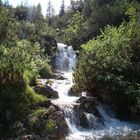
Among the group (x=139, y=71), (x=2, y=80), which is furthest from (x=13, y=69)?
(x=139, y=71)

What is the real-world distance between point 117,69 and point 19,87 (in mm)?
7632

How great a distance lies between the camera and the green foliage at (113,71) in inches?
880

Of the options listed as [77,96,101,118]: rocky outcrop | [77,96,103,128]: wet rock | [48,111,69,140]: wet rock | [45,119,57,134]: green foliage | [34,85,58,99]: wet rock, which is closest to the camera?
[45,119,57,134]: green foliage

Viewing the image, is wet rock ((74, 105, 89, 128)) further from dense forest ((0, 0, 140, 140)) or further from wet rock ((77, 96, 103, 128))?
dense forest ((0, 0, 140, 140))

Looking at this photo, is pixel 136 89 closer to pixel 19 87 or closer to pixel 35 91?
pixel 35 91

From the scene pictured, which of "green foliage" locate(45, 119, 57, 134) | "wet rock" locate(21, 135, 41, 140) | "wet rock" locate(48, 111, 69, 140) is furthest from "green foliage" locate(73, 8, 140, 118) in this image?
"wet rock" locate(21, 135, 41, 140)

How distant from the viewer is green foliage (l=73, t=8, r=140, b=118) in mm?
22344

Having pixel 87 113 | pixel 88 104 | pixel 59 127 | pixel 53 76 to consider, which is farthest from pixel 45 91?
pixel 53 76

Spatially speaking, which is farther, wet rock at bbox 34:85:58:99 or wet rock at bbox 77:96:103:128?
wet rock at bbox 34:85:58:99

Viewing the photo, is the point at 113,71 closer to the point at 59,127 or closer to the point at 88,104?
the point at 88,104

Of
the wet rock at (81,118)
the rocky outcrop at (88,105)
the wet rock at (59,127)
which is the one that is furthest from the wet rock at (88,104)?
the wet rock at (59,127)

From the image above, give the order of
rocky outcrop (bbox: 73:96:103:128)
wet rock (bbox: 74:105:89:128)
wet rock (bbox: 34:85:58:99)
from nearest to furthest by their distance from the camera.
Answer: wet rock (bbox: 74:105:89:128) → rocky outcrop (bbox: 73:96:103:128) → wet rock (bbox: 34:85:58:99)

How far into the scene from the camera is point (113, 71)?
2327cm

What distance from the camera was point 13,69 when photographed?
1748 centimetres
